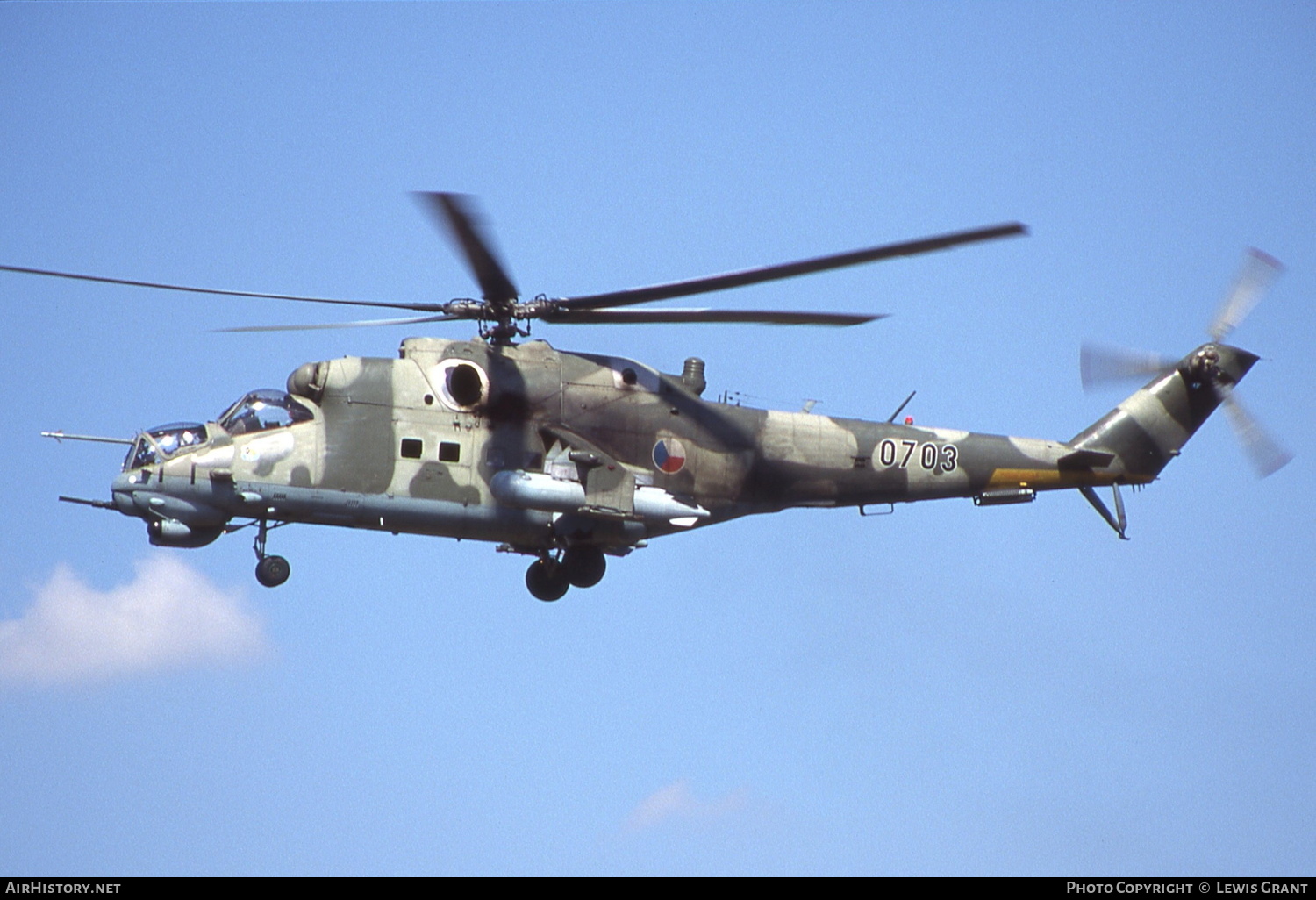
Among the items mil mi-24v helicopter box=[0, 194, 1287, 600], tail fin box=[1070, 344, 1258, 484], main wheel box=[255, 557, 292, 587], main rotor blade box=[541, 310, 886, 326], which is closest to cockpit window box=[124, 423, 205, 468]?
mil mi-24v helicopter box=[0, 194, 1287, 600]

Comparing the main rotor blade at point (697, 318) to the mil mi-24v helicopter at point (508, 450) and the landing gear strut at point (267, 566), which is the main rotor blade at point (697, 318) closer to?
the mil mi-24v helicopter at point (508, 450)

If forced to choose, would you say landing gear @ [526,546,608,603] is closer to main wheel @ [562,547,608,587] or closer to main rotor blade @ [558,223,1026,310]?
main wheel @ [562,547,608,587]

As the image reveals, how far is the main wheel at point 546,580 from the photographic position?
26.5 m

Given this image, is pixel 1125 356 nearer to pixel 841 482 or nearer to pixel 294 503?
pixel 841 482

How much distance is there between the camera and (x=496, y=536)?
25297mm

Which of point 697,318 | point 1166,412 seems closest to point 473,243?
point 697,318

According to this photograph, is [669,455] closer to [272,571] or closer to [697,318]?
[697,318]

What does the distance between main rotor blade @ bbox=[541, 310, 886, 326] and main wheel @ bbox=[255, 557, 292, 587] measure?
544 cm

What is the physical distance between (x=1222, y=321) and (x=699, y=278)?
12.5m

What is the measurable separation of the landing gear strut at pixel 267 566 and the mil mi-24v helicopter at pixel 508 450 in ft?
0.07

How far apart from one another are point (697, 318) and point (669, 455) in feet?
9.72

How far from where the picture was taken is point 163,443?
2442cm

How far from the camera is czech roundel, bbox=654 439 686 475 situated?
25875mm
